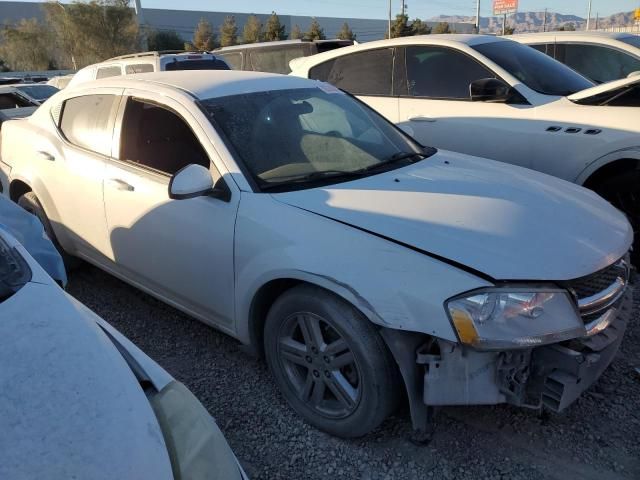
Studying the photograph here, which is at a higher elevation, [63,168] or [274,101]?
[274,101]

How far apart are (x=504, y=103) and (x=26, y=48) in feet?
163

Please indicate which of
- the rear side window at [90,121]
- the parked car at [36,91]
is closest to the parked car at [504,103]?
the rear side window at [90,121]

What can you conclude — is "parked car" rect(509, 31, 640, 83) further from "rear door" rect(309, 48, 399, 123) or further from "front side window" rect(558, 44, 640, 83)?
"rear door" rect(309, 48, 399, 123)

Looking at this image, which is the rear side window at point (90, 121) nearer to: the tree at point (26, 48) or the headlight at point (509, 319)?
the headlight at point (509, 319)

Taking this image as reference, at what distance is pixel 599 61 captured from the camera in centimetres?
676

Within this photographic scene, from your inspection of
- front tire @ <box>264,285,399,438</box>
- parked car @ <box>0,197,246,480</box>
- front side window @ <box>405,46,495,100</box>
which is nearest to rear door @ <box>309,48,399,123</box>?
front side window @ <box>405,46,495,100</box>

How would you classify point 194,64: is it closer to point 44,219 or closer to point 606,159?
point 44,219

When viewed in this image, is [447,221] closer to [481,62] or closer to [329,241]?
[329,241]

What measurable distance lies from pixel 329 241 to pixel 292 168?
69 cm

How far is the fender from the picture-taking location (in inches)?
160

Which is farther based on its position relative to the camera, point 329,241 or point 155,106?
point 155,106

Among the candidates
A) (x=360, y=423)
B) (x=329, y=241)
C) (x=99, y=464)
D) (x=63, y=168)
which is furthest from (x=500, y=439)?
(x=63, y=168)

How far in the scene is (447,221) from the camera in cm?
248

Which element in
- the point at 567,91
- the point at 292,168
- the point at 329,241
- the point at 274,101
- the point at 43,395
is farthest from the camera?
the point at 567,91
